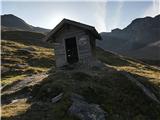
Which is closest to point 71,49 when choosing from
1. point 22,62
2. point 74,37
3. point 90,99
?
point 74,37

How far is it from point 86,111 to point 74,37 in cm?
1840

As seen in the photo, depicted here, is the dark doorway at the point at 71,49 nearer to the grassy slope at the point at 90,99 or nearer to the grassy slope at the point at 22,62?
the grassy slope at the point at 22,62

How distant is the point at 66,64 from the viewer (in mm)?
34844

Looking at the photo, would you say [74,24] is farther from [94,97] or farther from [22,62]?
[22,62]

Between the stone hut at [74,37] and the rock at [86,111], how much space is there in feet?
48.6

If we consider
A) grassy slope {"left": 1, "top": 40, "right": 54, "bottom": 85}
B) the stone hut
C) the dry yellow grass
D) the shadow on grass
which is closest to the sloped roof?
the stone hut

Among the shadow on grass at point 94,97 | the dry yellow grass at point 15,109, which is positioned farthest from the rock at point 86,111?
the dry yellow grass at point 15,109

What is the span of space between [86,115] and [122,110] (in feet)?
10.4

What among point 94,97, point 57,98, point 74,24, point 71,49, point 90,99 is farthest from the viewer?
point 71,49

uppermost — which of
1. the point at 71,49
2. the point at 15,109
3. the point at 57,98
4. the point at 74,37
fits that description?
the point at 74,37

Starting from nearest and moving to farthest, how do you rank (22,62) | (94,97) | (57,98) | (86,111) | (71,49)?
(86,111) < (57,98) < (94,97) < (71,49) < (22,62)

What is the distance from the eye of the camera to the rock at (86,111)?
55.6ft

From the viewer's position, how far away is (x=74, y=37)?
114 ft

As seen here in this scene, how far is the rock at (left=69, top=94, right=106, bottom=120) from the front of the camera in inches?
667
